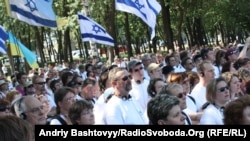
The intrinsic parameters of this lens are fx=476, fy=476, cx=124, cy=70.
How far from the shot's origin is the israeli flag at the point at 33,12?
11.0 metres

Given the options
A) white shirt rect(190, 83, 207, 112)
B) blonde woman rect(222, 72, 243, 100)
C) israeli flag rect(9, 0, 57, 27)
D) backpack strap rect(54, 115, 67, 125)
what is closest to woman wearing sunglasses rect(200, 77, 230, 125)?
blonde woman rect(222, 72, 243, 100)

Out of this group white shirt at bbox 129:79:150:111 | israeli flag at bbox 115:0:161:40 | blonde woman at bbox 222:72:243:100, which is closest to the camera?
blonde woman at bbox 222:72:243:100

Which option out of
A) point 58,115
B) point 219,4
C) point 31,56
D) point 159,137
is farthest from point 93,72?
point 219,4

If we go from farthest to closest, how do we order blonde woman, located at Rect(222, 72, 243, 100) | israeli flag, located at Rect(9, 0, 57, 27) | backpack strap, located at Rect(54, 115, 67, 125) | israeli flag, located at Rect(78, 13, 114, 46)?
israeli flag, located at Rect(78, 13, 114, 46)
israeli flag, located at Rect(9, 0, 57, 27)
blonde woman, located at Rect(222, 72, 243, 100)
backpack strap, located at Rect(54, 115, 67, 125)

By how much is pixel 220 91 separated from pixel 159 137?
2.15 m

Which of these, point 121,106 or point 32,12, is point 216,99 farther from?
point 32,12

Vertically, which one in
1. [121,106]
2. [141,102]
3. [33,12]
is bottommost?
[141,102]

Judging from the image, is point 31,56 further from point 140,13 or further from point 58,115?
point 58,115

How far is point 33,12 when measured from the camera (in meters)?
11.1

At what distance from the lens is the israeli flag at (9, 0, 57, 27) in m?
11.0

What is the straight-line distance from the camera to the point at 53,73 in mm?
13422

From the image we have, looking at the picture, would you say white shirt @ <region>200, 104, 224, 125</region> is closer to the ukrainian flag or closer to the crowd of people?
the crowd of people

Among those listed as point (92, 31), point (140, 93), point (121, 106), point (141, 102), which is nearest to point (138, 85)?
point (140, 93)

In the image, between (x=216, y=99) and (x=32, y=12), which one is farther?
(x=32, y=12)
